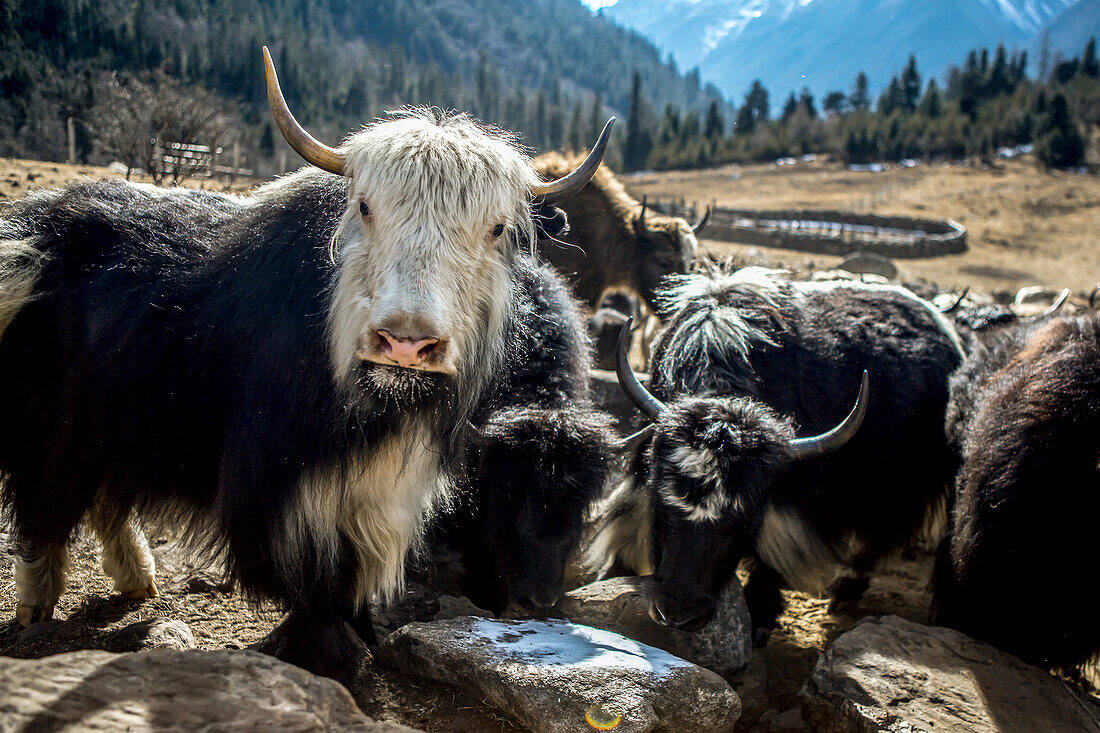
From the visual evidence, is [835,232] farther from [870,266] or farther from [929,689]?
[929,689]

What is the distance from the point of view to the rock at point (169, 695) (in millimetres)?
1532

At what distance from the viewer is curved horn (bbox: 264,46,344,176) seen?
2377 mm

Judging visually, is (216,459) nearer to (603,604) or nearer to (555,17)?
(603,604)

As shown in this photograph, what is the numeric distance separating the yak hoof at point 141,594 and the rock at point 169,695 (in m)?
2.05

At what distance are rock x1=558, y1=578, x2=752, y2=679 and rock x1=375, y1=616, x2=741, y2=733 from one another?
1.39 ft

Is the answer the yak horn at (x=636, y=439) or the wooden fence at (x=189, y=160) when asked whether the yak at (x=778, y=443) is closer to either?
the yak horn at (x=636, y=439)

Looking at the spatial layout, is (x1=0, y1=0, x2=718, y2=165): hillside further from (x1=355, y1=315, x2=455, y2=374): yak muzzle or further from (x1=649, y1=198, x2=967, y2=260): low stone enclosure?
(x1=649, y1=198, x2=967, y2=260): low stone enclosure

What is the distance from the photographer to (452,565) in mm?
3797

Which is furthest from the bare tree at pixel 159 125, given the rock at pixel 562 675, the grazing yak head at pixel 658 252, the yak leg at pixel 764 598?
the yak leg at pixel 764 598

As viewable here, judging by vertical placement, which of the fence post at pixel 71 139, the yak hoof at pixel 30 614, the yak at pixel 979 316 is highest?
the fence post at pixel 71 139

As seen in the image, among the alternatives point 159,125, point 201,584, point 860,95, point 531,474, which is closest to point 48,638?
point 201,584

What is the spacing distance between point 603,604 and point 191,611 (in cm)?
197

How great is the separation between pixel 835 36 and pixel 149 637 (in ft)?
386

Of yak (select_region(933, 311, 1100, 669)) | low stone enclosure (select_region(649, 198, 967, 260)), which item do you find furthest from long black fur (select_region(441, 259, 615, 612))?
low stone enclosure (select_region(649, 198, 967, 260))
